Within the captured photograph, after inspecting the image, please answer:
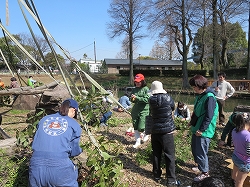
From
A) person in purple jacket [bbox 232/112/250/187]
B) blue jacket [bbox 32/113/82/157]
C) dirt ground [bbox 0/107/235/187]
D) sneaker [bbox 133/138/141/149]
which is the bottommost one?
dirt ground [bbox 0/107/235/187]

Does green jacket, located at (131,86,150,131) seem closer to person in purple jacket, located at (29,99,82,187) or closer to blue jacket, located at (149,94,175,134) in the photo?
blue jacket, located at (149,94,175,134)

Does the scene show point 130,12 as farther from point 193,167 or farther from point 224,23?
point 193,167

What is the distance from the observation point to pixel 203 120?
3152 millimetres

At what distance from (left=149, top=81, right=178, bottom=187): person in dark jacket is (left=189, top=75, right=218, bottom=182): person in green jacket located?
0.32 meters

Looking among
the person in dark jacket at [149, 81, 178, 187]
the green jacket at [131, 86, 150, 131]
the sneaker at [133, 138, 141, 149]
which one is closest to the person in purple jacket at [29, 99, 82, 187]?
the person in dark jacket at [149, 81, 178, 187]

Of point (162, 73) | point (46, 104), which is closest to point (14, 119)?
point (46, 104)

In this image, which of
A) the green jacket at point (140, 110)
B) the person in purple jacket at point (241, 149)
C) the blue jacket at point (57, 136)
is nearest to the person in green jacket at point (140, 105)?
the green jacket at point (140, 110)

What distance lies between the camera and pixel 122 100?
9.12 meters

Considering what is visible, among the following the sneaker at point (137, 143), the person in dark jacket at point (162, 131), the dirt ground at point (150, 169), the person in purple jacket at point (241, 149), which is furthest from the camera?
the sneaker at point (137, 143)

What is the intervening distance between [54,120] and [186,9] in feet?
76.0

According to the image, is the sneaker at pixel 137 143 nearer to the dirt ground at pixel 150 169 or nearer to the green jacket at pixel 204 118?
the dirt ground at pixel 150 169

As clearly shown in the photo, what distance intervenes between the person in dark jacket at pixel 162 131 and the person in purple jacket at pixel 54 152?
1.28 meters

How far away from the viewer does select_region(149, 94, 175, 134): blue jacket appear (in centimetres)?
325

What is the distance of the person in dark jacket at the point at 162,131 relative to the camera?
3.22 m
